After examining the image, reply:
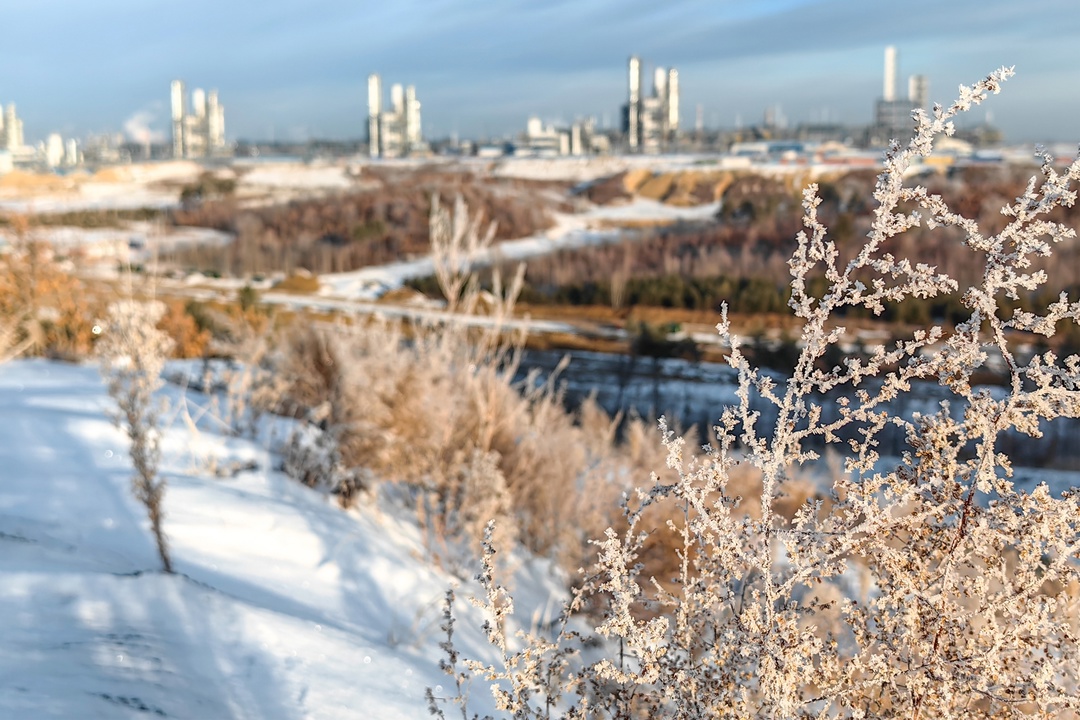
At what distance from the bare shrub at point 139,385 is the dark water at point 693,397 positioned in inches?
261

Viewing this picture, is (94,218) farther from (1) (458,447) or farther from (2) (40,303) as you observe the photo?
(1) (458,447)

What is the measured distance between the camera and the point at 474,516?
460 cm

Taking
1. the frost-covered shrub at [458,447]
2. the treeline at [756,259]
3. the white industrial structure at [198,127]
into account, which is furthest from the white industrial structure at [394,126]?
the frost-covered shrub at [458,447]

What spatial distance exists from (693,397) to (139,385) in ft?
34.6

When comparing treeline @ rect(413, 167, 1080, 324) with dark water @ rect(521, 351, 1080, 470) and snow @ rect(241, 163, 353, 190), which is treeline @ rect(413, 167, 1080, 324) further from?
snow @ rect(241, 163, 353, 190)

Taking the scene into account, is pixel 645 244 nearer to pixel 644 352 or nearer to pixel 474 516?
pixel 644 352

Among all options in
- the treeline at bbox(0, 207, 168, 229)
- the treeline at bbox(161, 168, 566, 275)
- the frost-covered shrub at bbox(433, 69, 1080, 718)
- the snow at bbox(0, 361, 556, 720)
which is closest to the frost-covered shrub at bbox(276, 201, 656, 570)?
the snow at bbox(0, 361, 556, 720)

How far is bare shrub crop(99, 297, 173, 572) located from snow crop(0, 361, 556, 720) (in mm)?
154

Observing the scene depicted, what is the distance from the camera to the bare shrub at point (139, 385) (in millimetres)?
3057

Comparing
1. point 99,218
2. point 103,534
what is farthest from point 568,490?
point 99,218

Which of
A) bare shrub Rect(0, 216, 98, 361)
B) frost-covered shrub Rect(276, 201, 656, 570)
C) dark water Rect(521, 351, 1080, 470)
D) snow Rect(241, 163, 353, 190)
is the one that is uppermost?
snow Rect(241, 163, 353, 190)

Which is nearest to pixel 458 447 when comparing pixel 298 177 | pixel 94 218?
pixel 94 218

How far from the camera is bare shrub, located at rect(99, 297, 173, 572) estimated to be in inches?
120

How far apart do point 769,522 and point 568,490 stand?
12.7ft
